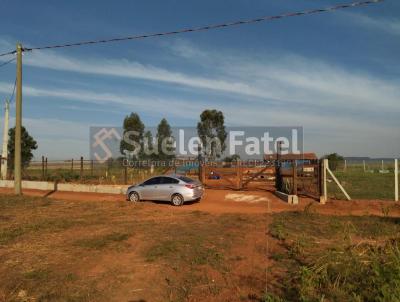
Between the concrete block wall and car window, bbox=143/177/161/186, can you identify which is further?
the concrete block wall

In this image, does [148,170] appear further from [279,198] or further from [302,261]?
[302,261]

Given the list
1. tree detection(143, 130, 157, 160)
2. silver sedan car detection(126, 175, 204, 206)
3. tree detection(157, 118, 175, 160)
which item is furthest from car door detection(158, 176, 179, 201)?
tree detection(143, 130, 157, 160)

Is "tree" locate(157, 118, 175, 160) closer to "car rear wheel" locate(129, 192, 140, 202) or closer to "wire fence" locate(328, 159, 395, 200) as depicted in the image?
"wire fence" locate(328, 159, 395, 200)

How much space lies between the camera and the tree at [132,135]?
56.1 metres

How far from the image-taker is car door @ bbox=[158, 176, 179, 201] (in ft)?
65.2

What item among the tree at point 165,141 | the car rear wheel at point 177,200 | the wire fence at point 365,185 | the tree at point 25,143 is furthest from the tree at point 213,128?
the car rear wheel at point 177,200

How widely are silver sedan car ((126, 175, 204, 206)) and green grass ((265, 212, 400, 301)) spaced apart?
8782 millimetres

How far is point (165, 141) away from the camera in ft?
189

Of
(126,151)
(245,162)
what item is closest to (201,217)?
(245,162)

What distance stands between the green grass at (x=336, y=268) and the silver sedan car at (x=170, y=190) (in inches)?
346

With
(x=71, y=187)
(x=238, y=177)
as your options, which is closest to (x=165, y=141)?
(x=71, y=187)

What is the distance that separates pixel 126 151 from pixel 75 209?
125ft

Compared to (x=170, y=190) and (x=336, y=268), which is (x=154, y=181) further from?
(x=336, y=268)

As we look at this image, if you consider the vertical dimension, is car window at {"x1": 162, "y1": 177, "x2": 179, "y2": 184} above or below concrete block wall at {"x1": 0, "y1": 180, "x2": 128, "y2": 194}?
above
